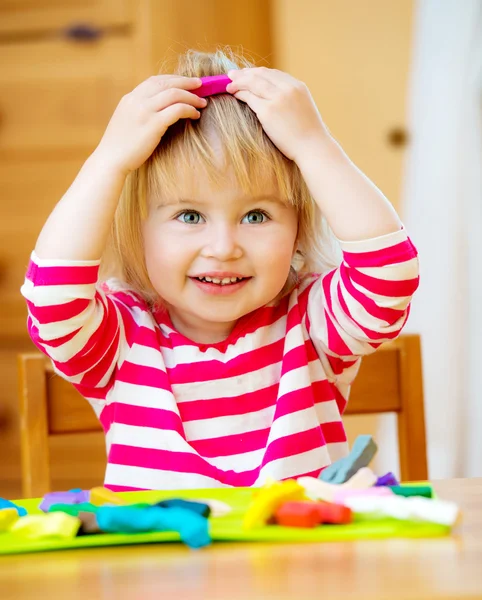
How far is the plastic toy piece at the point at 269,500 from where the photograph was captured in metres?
0.48

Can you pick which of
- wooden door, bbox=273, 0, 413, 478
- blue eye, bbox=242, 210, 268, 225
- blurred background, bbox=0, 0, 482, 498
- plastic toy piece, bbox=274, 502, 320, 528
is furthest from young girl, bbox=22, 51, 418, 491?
wooden door, bbox=273, 0, 413, 478

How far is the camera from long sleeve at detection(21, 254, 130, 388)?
0.74 metres

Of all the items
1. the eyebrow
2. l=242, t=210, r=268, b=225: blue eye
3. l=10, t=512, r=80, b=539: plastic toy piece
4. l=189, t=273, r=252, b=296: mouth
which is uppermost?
the eyebrow

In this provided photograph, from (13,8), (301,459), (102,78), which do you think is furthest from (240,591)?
(13,8)

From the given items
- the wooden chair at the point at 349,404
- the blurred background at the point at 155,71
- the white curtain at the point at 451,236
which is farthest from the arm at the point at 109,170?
the white curtain at the point at 451,236

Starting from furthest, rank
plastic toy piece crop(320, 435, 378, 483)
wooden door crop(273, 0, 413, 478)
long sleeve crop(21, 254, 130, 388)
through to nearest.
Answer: wooden door crop(273, 0, 413, 478) < long sleeve crop(21, 254, 130, 388) < plastic toy piece crop(320, 435, 378, 483)

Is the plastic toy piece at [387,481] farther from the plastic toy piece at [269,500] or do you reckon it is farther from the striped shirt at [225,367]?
the striped shirt at [225,367]

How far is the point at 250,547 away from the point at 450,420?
1.75 meters

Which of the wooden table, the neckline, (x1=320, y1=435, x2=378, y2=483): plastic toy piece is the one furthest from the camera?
the neckline

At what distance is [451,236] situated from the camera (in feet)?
6.88

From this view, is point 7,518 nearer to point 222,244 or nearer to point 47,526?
point 47,526

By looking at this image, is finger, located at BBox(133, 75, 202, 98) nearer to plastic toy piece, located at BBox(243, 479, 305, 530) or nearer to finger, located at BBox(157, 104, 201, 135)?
finger, located at BBox(157, 104, 201, 135)

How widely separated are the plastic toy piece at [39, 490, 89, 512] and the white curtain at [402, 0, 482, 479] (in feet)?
5.21

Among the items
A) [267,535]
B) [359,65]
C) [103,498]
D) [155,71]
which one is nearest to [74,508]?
[103,498]
